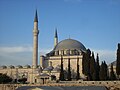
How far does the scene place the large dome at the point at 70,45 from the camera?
59931 millimetres

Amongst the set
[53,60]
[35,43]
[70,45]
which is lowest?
[53,60]

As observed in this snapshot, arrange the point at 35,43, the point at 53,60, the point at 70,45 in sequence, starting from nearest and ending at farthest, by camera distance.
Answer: the point at 35,43
the point at 53,60
the point at 70,45

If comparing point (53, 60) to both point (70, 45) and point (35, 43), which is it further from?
point (35, 43)

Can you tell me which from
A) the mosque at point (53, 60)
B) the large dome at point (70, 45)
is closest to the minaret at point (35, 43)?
the mosque at point (53, 60)

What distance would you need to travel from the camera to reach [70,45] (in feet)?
197

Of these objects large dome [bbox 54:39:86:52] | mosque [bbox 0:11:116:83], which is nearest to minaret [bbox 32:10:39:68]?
mosque [bbox 0:11:116:83]

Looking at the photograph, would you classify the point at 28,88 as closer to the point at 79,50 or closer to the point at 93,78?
the point at 93,78

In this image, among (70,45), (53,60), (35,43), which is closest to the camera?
(35,43)

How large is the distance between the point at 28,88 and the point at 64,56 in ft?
94.2

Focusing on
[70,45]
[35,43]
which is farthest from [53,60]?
[35,43]

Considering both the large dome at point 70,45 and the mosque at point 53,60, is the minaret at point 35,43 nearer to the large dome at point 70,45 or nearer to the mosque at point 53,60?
the mosque at point 53,60

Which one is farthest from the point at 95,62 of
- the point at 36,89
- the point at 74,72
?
the point at 74,72

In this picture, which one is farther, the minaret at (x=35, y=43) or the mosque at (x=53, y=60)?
the mosque at (x=53, y=60)

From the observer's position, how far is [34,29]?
56625 mm
